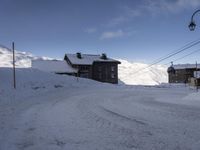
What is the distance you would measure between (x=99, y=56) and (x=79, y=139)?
6278 centimetres

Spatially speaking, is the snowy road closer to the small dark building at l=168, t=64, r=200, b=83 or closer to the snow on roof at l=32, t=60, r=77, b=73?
the snow on roof at l=32, t=60, r=77, b=73

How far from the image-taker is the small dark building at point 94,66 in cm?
6281

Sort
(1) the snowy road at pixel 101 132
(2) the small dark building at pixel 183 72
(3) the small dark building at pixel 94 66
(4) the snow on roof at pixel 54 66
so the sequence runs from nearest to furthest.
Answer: (1) the snowy road at pixel 101 132, (4) the snow on roof at pixel 54 66, (3) the small dark building at pixel 94 66, (2) the small dark building at pixel 183 72

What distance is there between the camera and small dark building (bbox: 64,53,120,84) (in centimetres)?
6281

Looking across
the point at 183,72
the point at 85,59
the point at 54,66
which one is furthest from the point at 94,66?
the point at 183,72

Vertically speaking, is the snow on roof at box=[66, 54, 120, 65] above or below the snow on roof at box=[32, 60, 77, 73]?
above

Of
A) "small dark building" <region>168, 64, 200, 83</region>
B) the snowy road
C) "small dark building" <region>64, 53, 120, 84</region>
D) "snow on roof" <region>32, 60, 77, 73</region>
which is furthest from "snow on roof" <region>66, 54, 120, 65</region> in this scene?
the snowy road

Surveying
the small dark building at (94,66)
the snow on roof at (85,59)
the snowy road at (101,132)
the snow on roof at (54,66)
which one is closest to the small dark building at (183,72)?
the small dark building at (94,66)

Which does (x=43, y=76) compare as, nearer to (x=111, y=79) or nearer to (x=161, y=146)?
(x=161, y=146)

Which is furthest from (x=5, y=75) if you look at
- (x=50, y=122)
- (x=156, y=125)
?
(x=156, y=125)

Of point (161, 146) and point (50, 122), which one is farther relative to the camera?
point (50, 122)

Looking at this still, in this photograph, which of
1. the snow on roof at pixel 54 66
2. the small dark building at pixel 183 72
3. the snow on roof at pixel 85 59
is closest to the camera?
the snow on roof at pixel 54 66

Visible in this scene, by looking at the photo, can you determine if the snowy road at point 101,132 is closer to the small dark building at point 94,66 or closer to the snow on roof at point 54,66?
the snow on roof at point 54,66

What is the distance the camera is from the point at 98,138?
6.39 m
